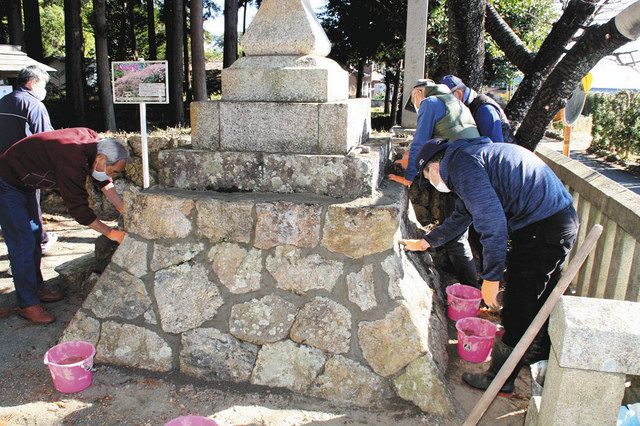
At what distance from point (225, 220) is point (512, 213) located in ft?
5.97

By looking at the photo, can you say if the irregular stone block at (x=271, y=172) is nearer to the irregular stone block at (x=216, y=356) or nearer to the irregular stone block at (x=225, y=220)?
the irregular stone block at (x=225, y=220)

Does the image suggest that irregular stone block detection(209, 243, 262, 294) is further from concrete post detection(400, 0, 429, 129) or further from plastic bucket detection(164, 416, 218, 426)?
concrete post detection(400, 0, 429, 129)

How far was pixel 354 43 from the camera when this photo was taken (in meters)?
21.2

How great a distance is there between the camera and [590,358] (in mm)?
1950

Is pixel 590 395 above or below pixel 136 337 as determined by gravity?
above

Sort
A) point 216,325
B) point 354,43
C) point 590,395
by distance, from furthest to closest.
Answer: point 354,43
point 216,325
point 590,395

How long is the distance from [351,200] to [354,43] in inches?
764

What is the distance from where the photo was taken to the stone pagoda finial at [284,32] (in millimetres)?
3498

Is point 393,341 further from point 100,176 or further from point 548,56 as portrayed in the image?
point 548,56

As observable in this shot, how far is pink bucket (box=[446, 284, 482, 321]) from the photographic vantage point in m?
3.97

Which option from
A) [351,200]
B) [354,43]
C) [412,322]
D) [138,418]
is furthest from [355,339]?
[354,43]

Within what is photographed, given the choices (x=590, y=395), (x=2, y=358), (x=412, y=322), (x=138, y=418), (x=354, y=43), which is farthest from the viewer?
(x=354, y=43)

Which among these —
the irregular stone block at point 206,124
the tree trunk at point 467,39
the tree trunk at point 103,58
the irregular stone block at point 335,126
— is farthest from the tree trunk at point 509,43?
the tree trunk at point 103,58

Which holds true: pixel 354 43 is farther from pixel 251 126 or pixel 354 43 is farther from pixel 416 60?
pixel 251 126
